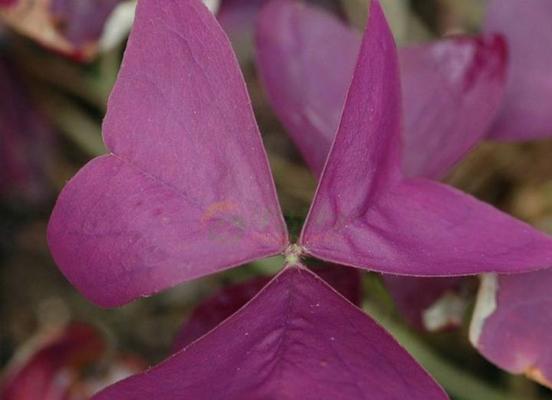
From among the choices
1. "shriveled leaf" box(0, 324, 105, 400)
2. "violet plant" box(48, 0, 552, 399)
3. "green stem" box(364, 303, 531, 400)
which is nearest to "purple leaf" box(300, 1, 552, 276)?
"violet plant" box(48, 0, 552, 399)

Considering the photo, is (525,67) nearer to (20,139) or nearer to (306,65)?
(306,65)

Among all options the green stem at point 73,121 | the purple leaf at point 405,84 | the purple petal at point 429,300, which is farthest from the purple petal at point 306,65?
the green stem at point 73,121

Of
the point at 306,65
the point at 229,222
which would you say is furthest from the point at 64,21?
the point at 229,222

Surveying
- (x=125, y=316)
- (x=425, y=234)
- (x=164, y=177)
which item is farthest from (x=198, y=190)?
(x=125, y=316)

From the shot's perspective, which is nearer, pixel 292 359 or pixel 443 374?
pixel 292 359

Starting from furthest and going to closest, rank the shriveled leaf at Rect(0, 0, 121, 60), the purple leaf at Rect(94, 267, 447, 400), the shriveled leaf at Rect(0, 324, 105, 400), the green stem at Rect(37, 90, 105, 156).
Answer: the green stem at Rect(37, 90, 105, 156) → the shriveled leaf at Rect(0, 324, 105, 400) → the shriveled leaf at Rect(0, 0, 121, 60) → the purple leaf at Rect(94, 267, 447, 400)

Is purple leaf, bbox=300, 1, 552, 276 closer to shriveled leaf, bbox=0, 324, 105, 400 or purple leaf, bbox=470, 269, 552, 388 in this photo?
purple leaf, bbox=470, 269, 552, 388
